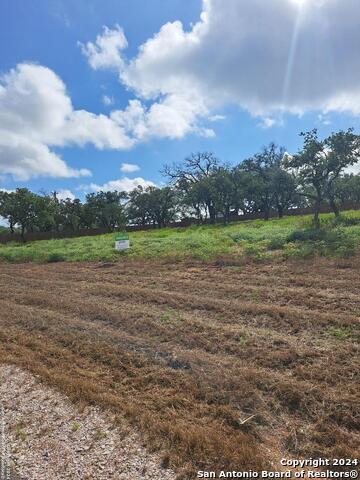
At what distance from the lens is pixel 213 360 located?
505 centimetres

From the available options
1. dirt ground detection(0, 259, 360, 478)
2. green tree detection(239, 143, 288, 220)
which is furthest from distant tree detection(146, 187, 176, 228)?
dirt ground detection(0, 259, 360, 478)

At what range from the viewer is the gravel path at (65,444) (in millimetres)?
3119

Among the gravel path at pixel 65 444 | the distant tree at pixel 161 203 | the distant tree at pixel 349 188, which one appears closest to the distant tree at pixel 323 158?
the gravel path at pixel 65 444

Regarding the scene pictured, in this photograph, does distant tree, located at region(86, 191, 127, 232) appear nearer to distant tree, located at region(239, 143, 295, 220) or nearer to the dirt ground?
distant tree, located at region(239, 143, 295, 220)

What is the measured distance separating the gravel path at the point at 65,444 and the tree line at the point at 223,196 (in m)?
20.0

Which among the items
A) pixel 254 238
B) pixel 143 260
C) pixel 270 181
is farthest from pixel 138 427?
pixel 270 181

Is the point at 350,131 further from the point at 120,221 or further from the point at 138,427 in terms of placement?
the point at 120,221

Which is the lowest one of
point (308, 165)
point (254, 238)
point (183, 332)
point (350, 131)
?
point (183, 332)

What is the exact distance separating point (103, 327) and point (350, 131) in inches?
829

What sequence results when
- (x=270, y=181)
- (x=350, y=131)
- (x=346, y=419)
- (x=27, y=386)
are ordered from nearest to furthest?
1. (x=346, y=419)
2. (x=27, y=386)
3. (x=350, y=131)
4. (x=270, y=181)

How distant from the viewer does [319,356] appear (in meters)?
4.91

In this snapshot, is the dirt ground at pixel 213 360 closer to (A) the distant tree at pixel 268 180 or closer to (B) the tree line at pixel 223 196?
(B) the tree line at pixel 223 196

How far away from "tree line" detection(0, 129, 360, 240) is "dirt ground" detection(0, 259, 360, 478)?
1455 centimetres

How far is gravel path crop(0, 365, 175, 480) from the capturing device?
10.2 ft
